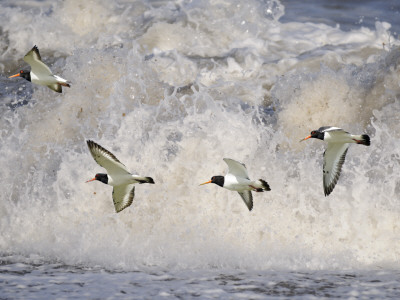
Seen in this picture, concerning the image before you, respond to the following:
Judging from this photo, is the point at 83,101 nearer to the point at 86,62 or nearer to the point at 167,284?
the point at 86,62

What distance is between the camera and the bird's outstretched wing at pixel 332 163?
529 cm

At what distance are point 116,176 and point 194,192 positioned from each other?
5.04 feet

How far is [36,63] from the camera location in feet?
16.5

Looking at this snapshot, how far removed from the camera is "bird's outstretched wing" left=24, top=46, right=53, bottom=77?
4965 millimetres

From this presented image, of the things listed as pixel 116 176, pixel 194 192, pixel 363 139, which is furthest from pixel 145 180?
pixel 194 192

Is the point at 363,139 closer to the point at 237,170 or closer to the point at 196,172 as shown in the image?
the point at 237,170

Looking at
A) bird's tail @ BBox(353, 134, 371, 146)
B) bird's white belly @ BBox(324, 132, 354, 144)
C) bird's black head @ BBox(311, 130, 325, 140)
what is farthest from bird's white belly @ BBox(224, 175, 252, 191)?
bird's tail @ BBox(353, 134, 371, 146)

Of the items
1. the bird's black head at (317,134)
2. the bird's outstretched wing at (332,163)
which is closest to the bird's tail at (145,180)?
the bird's black head at (317,134)

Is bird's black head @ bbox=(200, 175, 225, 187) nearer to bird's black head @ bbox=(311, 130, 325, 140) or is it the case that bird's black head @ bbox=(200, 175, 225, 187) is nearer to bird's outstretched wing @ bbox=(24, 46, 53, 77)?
bird's black head @ bbox=(311, 130, 325, 140)

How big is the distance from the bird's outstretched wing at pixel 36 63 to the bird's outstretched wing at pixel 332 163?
213cm

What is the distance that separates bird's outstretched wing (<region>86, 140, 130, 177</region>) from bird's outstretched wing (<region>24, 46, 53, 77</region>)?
29.6 inches

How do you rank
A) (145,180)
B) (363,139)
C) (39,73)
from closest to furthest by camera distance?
(145,180) < (363,139) < (39,73)

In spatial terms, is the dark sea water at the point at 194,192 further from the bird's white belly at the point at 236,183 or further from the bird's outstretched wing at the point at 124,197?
the bird's white belly at the point at 236,183

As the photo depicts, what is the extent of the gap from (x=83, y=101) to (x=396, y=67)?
3.50 m
